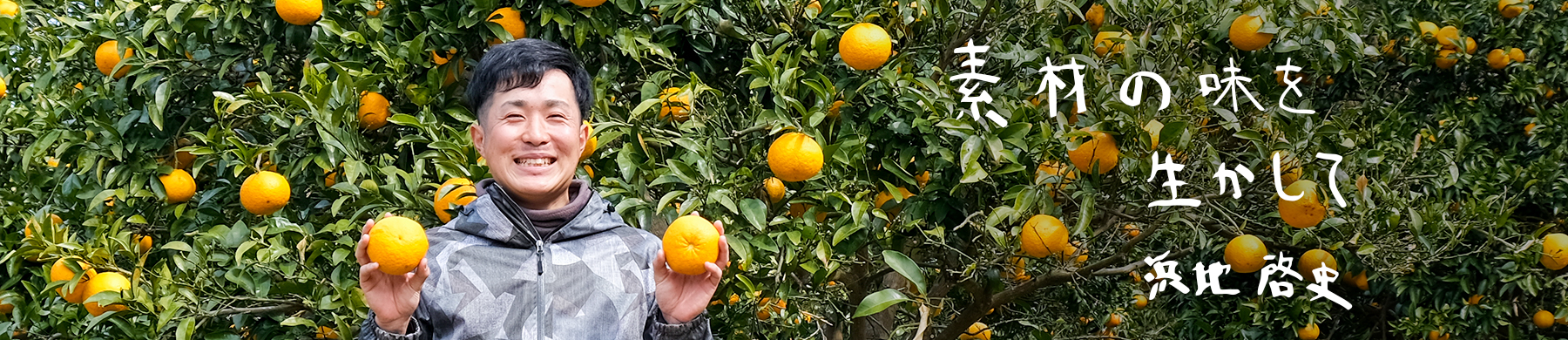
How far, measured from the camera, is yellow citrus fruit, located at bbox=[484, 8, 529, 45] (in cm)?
187

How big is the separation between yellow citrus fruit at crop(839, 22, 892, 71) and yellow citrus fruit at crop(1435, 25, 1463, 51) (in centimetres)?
190

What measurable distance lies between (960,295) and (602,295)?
1.76 meters

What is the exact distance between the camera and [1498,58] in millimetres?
3055

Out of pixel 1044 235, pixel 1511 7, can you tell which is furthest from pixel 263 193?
pixel 1511 7

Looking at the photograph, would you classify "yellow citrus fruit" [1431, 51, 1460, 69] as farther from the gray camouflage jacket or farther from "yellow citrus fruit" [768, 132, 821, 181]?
the gray camouflage jacket

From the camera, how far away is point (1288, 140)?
1981 mm

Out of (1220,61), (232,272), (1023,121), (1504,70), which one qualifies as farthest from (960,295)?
(232,272)

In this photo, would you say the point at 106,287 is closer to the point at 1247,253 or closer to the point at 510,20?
the point at 510,20

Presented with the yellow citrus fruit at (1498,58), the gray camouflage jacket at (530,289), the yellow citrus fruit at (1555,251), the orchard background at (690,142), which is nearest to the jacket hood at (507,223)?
the gray camouflage jacket at (530,289)

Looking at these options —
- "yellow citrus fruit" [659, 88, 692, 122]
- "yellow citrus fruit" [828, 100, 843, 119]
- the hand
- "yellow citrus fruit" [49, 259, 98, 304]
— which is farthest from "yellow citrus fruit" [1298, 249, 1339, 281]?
"yellow citrus fruit" [49, 259, 98, 304]

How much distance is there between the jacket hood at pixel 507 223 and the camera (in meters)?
1.38

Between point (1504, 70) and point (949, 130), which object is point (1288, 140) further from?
point (1504, 70)

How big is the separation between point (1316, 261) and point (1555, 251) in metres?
0.61

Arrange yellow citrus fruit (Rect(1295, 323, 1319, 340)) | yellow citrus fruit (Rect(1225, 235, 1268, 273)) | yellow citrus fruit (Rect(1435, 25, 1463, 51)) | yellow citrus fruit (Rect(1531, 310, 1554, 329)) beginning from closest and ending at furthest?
yellow citrus fruit (Rect(1225, 235, 1268, 273))
yellow citrus fruit (Rect(1531, 310, 1554, 329))
yellow citrus fruit (Rect(1435, 25, 1463, 51))
yellow citrus fruit (Rect(1295, 323, 1319, 340))
